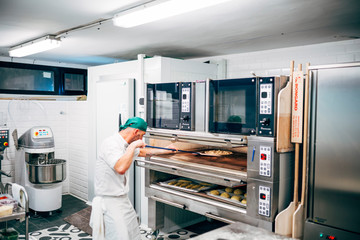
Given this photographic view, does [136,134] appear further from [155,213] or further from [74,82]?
[74,82]

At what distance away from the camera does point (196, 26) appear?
11.7ft

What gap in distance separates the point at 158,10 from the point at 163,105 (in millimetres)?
1116

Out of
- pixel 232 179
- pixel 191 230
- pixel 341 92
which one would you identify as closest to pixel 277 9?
pixel 341 92

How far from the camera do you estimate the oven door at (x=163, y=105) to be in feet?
10.9

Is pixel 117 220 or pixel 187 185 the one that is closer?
pixel 117 220

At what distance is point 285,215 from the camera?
244 cm

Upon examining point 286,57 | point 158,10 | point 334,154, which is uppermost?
point 158,10

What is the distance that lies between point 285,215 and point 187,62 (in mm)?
2768

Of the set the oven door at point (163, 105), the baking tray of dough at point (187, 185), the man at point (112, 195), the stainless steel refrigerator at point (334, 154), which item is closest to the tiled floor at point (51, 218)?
the man at point (112, 195)

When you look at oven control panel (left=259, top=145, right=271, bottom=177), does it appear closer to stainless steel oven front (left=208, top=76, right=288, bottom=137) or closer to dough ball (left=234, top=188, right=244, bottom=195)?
stainless steel oven front (left=208, top=76, right=288, bottom=137)

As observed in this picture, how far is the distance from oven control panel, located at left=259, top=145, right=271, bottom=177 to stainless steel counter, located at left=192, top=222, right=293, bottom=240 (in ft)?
1.42

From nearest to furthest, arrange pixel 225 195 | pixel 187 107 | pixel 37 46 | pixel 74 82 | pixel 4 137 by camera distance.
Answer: pixel 225 195, pixel 187 107, pixel 37 46, pixel 4 137, pixel 74 82

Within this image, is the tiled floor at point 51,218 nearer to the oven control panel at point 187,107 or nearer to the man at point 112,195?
the man at point 112,195

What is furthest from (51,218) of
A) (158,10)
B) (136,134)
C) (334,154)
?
(334,154)
